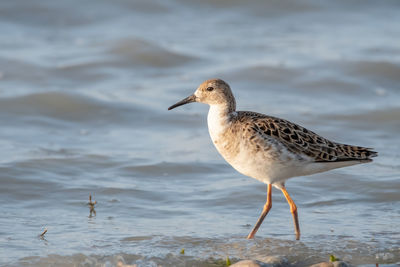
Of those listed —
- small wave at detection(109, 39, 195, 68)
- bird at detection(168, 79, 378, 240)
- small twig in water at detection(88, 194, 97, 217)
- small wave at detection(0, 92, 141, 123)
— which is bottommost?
small twig in water at detection(88, 194, 97, 217)

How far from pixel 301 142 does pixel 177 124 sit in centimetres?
567

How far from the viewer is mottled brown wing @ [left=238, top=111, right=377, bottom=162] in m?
7.86

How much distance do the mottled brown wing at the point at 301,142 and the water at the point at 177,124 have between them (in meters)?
1.00

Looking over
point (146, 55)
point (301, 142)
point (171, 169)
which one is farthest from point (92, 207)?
point (146, 55)

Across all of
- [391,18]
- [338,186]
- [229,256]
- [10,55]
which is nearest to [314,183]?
[338,186]

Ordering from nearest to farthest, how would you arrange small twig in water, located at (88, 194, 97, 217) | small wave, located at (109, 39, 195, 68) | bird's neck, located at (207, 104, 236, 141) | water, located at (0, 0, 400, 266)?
bird's neck, located at (207, 104, 236, 141)
water, located at (0, 0, 400, 266)
small twig in water, located at (88, 194, 97, 217)
small wave, located at (109, 39, 195, 68)

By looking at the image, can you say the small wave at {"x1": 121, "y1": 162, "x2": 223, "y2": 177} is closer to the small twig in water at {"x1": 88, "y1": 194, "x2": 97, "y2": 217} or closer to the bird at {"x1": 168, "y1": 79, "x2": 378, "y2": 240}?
the small twig in water at {"x1": 88, "y1": 194, "x2": 97, "y2": 217}

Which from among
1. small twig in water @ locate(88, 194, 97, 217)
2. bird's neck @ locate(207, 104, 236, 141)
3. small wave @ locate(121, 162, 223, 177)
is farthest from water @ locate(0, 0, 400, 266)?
bird's neck @ locate(207, 104, 236, 141)

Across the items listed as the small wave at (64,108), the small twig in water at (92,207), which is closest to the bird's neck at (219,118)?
the small twig in water at (92,207)

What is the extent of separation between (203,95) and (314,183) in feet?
10.4

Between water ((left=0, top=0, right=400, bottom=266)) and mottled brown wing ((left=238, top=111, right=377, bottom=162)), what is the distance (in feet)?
3.27

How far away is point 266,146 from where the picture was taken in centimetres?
778

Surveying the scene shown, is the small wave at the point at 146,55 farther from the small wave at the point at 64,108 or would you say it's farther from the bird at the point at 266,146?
the bird at the point at 266,146

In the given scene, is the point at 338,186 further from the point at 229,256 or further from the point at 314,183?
the point at 229,256
